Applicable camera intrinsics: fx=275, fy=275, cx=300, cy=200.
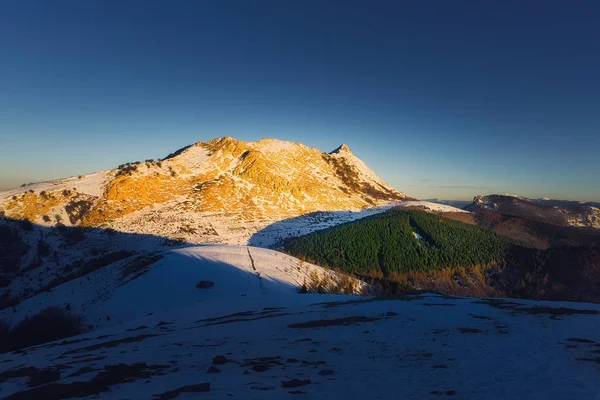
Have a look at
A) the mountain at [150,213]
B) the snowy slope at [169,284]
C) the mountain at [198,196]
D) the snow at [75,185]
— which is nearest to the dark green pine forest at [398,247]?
the snowy slope at [169,284]

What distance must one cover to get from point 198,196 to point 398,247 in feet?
204

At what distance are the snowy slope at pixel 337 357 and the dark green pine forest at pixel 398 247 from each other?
103 feet

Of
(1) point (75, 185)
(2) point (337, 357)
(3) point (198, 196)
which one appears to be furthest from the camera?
(3) point (198, 196)

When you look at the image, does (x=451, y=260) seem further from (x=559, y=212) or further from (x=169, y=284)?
(x=559, y=212)

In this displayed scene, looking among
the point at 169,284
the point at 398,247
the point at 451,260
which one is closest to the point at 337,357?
the point at 169,284

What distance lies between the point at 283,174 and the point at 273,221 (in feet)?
146

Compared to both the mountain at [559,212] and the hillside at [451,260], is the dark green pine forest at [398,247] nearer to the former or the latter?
the hillside at [451,260]

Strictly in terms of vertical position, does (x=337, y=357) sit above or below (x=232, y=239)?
above

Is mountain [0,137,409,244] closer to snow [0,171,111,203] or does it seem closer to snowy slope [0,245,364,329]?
snow [0,171,111,203]

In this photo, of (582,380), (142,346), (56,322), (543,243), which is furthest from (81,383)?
(543,243)

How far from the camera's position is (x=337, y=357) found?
9.65 metres

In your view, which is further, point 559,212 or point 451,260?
point 559,212

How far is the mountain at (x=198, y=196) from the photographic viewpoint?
64125mm

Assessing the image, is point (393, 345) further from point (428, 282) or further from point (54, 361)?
point (428, 282)
